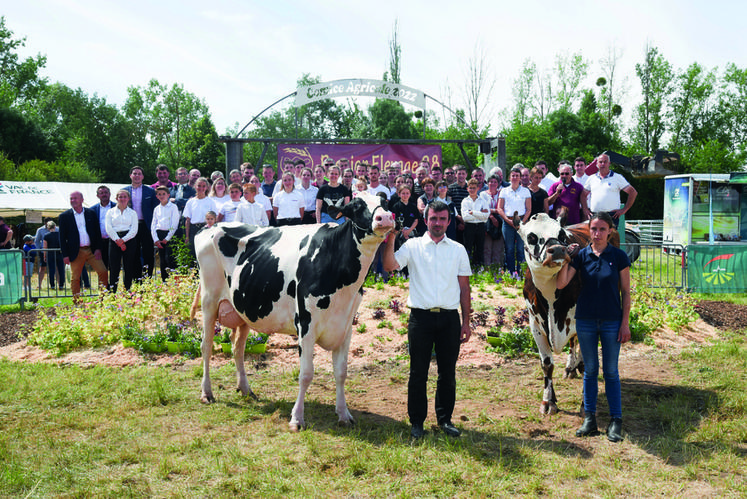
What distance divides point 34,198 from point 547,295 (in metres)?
26.2

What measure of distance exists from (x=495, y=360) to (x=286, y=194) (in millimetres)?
5676

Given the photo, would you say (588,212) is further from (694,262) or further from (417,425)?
(417,425)

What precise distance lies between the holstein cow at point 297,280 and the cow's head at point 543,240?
5.60 ft

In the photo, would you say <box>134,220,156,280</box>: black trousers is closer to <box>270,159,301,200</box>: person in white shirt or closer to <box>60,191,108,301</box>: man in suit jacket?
<box>60,191,108,301</box>: man in suit jacket

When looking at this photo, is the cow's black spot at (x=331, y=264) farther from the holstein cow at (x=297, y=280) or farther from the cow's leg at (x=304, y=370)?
the cow's leg at (x=304, y=370)

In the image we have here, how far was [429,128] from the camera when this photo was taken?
2249 inches

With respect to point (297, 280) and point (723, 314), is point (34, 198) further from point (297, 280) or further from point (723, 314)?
point (723, 314)

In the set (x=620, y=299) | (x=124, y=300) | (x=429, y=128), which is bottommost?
(x=124, y=300)

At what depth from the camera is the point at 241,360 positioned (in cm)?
663

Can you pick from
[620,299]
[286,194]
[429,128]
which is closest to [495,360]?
[620,299]

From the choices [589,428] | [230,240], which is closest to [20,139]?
[230,240]

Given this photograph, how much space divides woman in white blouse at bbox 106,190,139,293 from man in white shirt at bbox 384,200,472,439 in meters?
7.71

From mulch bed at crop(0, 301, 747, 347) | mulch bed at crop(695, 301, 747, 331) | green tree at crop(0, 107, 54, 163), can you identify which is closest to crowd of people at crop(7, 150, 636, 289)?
mulch bed at crop(0, 301, 747, 347)

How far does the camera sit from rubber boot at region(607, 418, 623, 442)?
5.05 meters
